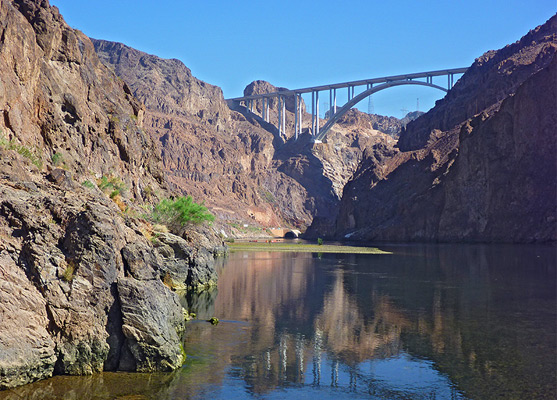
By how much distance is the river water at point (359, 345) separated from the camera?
613 inches

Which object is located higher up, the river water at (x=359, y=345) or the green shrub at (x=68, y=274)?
the green shrub at (x=68, y=274)

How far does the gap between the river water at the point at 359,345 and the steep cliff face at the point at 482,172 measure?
6506cm

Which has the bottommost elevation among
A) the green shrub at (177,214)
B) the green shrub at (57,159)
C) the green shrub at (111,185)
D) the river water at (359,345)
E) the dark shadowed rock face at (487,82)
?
the river water at (359,345)

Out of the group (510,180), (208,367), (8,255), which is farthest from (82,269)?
(510,180)

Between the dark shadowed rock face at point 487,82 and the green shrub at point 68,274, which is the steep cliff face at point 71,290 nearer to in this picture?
the green shrub at point 68,274

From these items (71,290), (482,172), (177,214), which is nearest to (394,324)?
(71,290)

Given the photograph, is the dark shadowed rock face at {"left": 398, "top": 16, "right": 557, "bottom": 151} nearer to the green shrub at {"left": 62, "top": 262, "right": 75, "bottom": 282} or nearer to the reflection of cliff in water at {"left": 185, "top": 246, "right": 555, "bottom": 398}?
the reflection of cliff in water at {"left": 185, "top": 246, "right": 555, "bottom": 398}

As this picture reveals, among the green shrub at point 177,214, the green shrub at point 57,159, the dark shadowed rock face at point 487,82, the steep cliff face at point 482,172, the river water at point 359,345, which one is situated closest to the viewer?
the river water at point 359,345

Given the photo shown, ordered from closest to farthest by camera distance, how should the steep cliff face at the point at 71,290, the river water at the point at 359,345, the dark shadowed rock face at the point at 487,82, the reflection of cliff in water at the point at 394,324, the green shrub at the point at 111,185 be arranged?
the steep cliff face at the point at 71,290 → the river water at the point at 359,345 → the reflection of cliff in water at the point at 394,324 → the green shrub at the point at 111,185 → the dark shadowed rock face at the point at 487,82

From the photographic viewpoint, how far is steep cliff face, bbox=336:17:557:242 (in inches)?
3873

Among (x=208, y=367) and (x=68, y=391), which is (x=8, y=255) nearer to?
(x=68, y=391)

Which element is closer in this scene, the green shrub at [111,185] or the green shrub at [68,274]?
the green shrub at [68,274]

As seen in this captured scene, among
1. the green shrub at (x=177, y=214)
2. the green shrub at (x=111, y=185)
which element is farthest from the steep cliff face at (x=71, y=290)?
the green shrub at (x=111, y=185)

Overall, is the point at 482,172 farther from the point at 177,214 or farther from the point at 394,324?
the point at 394,324
